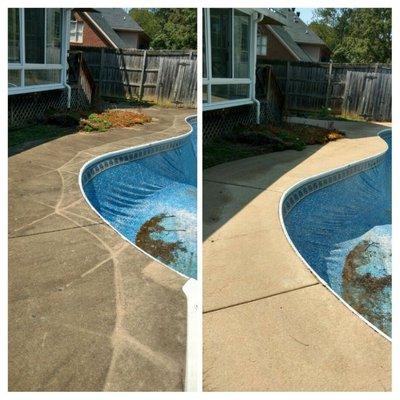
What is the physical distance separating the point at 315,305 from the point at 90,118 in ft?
26.2

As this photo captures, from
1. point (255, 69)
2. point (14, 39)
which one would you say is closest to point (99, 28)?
point (255, 69)

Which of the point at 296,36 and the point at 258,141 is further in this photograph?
the point at 296,36

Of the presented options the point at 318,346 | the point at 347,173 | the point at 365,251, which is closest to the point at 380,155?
the point at 347,173

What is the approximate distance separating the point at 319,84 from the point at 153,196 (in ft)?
38.5

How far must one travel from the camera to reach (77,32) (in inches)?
645

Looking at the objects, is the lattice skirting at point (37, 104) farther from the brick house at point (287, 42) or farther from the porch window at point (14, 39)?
the brick house at point (287, 42)

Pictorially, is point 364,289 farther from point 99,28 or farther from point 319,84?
point 99,28

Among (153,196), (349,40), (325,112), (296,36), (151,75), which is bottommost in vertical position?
(153,196)

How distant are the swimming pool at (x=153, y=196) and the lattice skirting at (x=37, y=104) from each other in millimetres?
3028

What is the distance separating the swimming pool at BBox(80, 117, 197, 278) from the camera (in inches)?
174

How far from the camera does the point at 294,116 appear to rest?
44.1 ft

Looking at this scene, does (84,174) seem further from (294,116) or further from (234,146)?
(294,116)

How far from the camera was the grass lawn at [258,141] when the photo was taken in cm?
729

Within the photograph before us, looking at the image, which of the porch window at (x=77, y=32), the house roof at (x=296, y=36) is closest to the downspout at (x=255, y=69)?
the porch window at (x=77, y=32)
